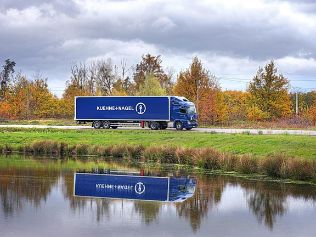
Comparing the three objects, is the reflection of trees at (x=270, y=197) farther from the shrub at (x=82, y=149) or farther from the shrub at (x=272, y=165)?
the shrub at (x=82, y=149)

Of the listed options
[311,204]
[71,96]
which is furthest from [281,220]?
[71,96]

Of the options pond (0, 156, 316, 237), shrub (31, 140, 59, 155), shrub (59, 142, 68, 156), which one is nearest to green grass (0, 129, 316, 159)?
shrub (59, 142, 68, 156)

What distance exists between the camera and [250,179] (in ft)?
85.1

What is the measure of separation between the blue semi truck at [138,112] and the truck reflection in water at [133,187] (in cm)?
1973

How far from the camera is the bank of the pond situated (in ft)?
83.3

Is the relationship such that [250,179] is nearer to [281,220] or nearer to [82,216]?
[281,220]

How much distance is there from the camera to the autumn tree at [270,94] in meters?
58.5

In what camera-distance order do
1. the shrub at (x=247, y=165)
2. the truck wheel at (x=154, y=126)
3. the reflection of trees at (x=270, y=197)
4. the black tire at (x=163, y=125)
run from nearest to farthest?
the reflection of trees at (x=270, y=197) < the shrub at (x=247, y=165) < the truck wheel at (x=154, y=126) < the black tire at (x=163, y=125)

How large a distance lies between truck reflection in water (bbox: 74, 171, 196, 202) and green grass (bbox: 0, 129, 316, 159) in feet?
20.4

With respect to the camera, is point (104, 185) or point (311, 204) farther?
point (104, 185)

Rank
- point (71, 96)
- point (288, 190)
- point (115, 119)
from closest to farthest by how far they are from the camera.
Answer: point (288, 190), point (115, 119), point (71, 96)

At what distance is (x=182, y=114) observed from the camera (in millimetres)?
47875

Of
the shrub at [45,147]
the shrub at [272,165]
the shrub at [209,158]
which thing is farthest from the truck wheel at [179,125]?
the shrub at [272,165]

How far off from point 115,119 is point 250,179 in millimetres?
25853
